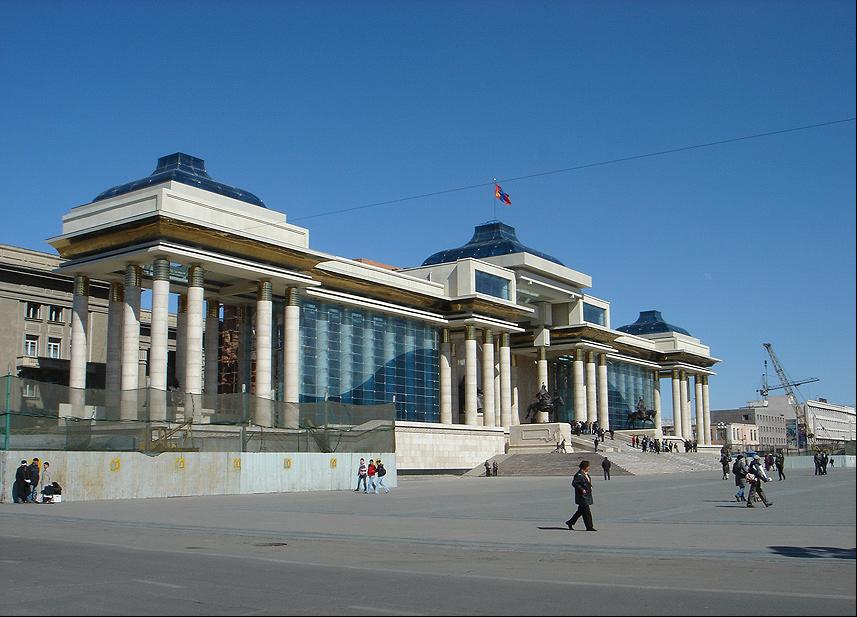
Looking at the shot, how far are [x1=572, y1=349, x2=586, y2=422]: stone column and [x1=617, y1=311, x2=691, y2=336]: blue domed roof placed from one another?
101 ft

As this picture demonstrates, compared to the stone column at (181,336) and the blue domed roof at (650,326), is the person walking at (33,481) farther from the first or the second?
the blue domed roof at (650,326)

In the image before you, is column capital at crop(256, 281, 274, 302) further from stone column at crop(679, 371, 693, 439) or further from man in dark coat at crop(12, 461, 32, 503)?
stone column at crop(679, 371, 693, 439)

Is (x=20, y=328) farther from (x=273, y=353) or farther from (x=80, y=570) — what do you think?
(x=80, y=570)

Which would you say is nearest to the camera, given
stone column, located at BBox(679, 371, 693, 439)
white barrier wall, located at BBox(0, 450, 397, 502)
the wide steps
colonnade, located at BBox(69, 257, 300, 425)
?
white barrier wall, located at BBox(0, 450, 397, 502)

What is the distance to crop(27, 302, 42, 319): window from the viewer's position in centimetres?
6925

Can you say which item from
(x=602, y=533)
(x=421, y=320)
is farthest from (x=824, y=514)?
(x=421, y=320)

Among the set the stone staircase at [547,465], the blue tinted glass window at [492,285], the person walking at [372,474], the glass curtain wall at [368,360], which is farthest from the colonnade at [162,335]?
the blue tinted glass window at [492,285]

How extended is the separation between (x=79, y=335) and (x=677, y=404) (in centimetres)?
8725

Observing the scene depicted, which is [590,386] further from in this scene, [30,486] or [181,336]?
[30,486]

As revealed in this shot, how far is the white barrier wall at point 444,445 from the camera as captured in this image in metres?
67.4

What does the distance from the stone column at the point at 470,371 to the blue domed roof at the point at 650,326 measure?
52.2m

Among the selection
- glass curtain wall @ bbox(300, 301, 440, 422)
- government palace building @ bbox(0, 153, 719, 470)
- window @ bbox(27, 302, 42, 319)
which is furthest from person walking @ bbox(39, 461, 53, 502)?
window @ bbox(27, 302, 42, 319)

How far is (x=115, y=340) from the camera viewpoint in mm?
56656

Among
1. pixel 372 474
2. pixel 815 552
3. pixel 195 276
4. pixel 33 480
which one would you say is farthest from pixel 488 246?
pixel 815 552
